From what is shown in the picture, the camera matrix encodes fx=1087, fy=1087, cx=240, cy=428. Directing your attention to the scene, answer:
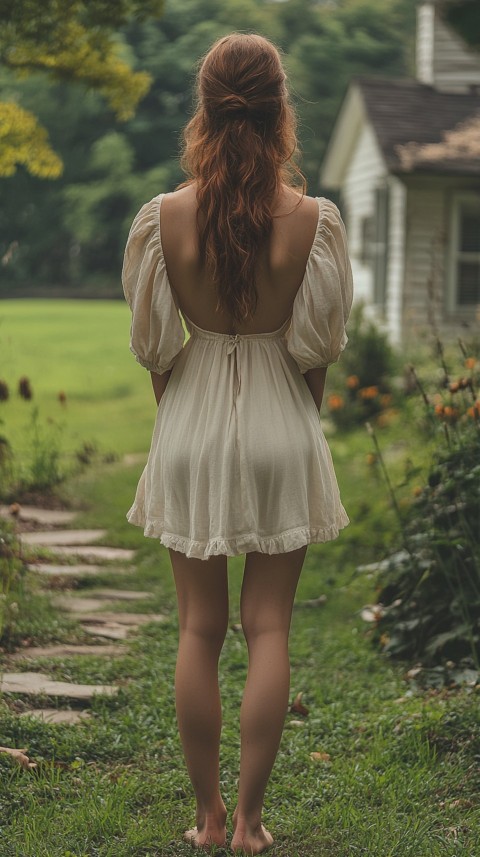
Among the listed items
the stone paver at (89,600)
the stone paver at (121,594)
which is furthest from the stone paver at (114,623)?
the stone paver at (121,594)

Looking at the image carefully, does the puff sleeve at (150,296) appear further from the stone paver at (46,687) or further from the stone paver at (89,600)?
the stone paver at (89,600)

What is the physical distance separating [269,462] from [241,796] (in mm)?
850

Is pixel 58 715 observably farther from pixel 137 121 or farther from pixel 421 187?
pixel 137 121

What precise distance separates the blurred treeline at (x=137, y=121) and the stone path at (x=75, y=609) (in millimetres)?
34960

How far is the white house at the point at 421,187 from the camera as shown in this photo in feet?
42.0

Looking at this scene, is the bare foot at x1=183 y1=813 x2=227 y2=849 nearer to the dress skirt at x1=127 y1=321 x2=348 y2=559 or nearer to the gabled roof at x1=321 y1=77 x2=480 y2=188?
the dress skirt at x1=127 y1=321 x2=348 y2=559

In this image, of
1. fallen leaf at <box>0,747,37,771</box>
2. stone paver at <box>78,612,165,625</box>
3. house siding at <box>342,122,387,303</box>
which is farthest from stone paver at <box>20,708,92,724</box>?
house siding at <box>342,122,387,303</box>

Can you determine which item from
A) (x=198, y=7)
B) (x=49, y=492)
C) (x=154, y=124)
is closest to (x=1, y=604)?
(x=49, y=492)

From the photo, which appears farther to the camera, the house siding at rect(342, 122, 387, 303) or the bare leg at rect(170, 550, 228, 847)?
the house siding at rect(342, 122, 387, 303)

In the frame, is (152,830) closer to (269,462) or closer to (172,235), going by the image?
(269,462)

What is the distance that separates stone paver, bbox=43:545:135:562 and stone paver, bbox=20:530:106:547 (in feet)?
0.23

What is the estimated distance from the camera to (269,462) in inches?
107

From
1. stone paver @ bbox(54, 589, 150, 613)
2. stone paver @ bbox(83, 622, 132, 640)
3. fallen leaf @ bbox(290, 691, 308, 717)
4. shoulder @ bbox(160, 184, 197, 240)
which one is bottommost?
stone paver @ bbox(54, 589, 150, 613)

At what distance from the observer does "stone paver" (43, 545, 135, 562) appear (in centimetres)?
595
